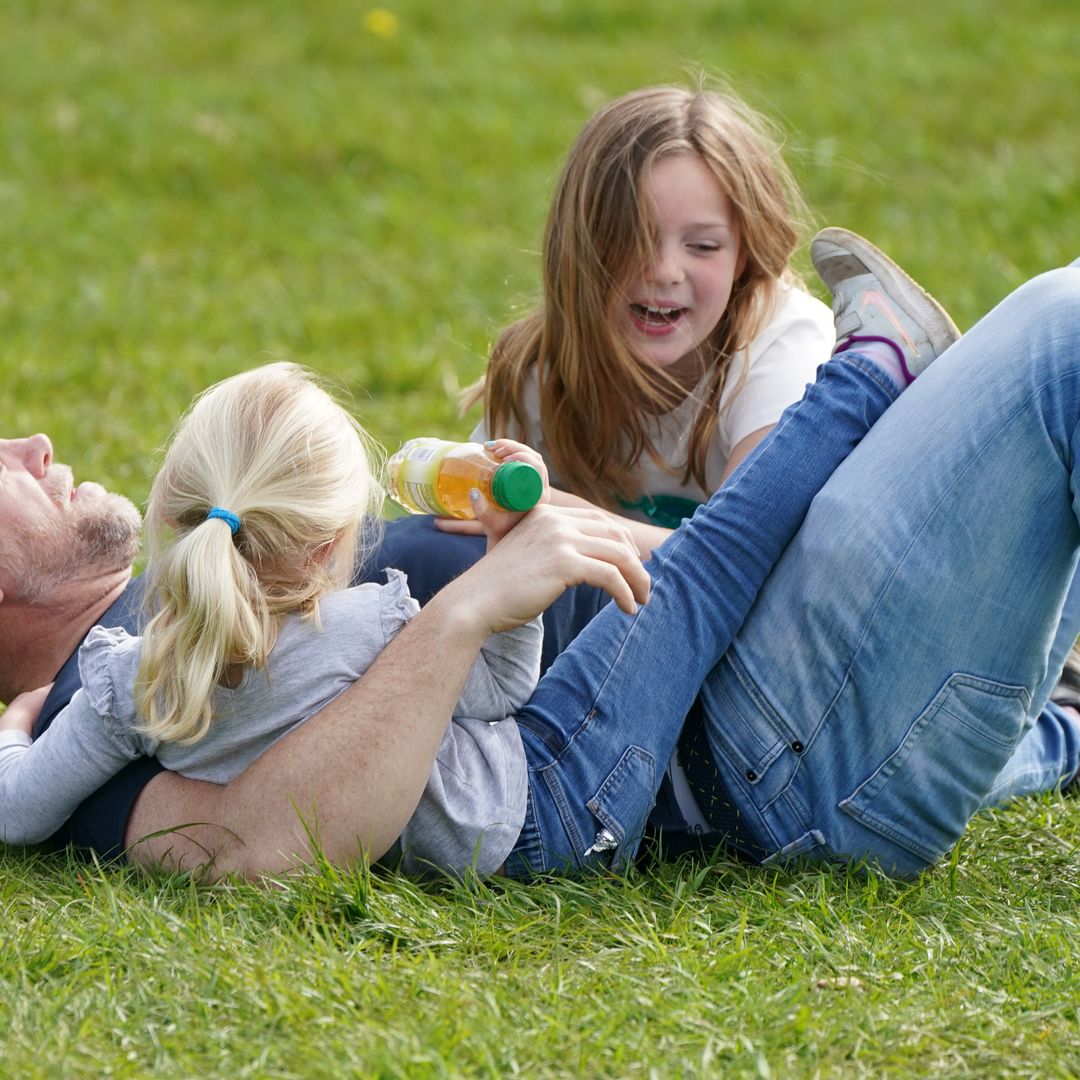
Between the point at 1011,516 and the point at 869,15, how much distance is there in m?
7.86

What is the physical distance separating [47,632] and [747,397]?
63.3 inches

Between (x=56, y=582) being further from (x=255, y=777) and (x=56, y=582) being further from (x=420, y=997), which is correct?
(x=420, y=997)

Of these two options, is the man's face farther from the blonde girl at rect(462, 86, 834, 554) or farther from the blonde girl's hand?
the blonde girl at rect(462, 86, 834, 554)

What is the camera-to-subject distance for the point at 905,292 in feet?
10.1

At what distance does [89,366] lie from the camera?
21.0 ft

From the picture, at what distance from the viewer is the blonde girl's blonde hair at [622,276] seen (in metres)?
3.75

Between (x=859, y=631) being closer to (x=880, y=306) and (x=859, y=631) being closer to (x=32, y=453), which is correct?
(x=880, y=306)

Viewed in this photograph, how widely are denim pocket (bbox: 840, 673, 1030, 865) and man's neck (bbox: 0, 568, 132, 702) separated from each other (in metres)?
1.47

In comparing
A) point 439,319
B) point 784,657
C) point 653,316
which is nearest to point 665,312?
point 653,316

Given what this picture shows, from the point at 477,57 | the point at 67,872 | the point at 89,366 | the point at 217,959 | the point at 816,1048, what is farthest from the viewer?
the point at 477,57

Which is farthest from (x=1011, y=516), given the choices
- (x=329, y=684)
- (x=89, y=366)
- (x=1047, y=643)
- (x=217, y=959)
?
(x=89, y=366)

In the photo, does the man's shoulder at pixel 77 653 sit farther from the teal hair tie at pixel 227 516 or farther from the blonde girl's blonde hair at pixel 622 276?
the blonde girl's blonde hair at pixel 622 276

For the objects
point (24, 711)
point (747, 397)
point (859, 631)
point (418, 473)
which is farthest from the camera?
point (747, 397)

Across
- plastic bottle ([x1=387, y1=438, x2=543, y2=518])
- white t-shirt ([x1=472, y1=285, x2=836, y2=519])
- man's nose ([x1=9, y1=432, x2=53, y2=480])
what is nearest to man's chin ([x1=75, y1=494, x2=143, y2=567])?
man's nose ([x1=9, y1=432, x2=53, y2=480])
